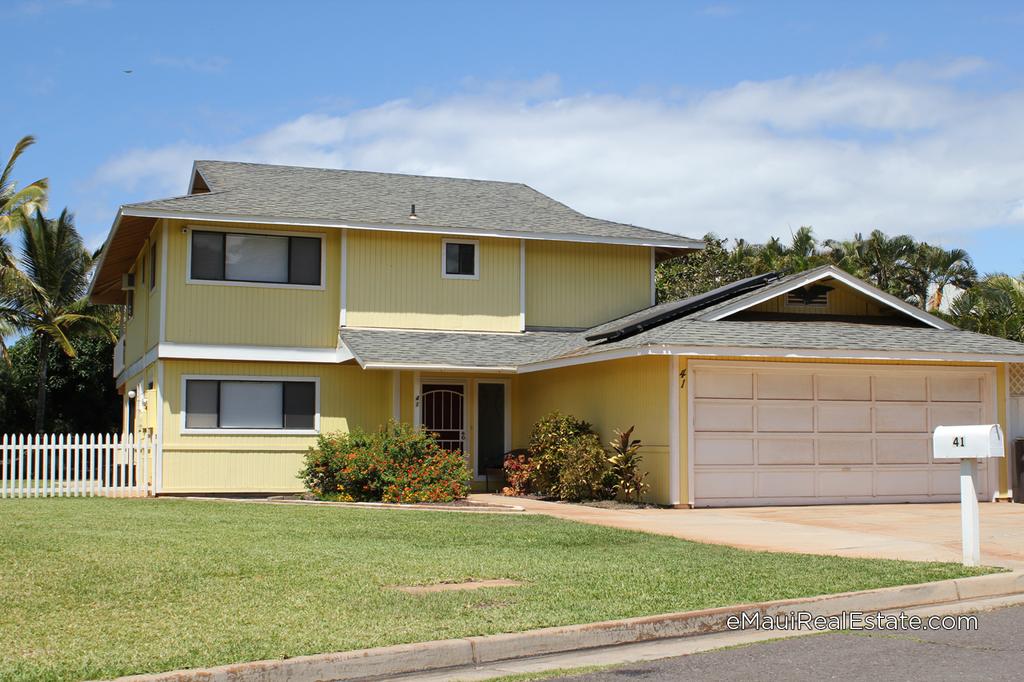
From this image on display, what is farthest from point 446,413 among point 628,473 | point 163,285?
point 163,285

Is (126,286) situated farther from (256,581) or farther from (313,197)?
(256,581)

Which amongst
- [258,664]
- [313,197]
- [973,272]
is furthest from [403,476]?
[973,272]

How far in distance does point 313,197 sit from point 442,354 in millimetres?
4703

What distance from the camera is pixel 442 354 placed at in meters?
21.6

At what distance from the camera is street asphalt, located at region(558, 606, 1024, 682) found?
7.12 meters

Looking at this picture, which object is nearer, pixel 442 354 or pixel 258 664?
pixel 258 664

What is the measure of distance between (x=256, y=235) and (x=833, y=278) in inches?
416

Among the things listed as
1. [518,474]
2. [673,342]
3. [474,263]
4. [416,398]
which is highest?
[474,263]

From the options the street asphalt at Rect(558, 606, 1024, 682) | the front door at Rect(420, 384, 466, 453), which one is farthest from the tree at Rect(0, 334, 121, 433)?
the street asphalt at Rect(558, 606, 1024, 682)

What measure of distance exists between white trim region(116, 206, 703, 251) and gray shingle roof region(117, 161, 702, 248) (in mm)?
39

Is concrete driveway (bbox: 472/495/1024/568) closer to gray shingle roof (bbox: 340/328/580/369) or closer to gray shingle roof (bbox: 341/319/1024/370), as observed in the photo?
gray shingle roof (bbox: 341/319/1024/370)

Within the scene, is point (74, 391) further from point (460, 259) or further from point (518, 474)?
point (518, 474)

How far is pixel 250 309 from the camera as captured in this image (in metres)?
22.0

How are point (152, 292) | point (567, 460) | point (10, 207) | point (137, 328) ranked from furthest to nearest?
point (10, 207) → point (137, 328) → point (152, 292) → point (567, 460)
